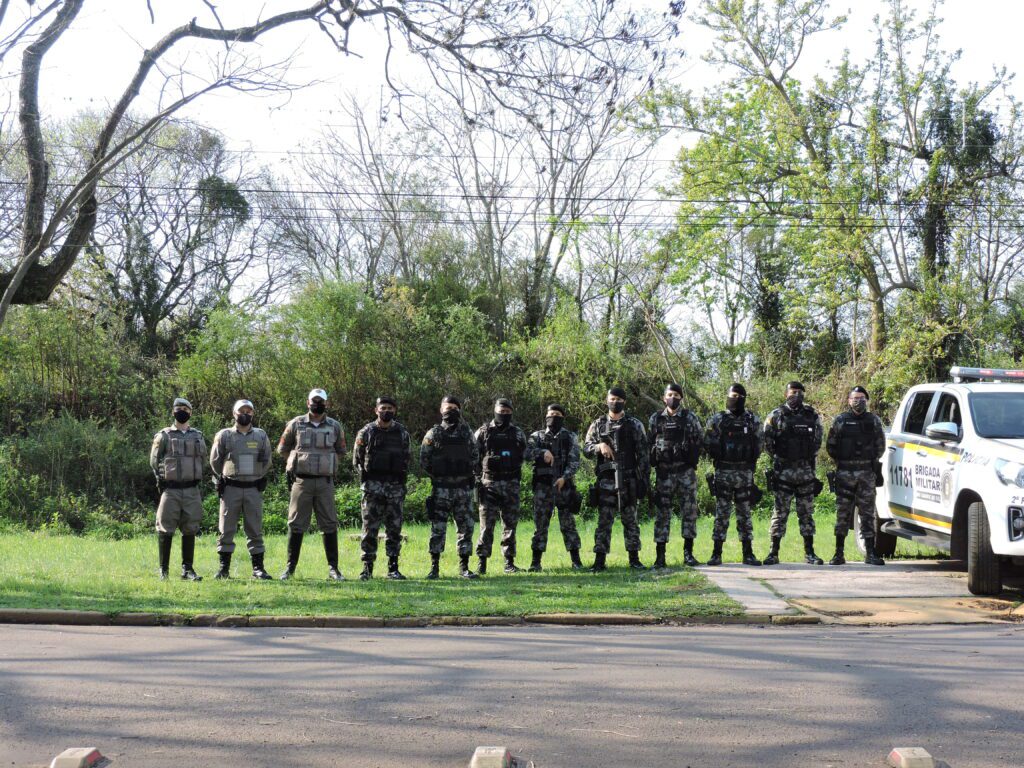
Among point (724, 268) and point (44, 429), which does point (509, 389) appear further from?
point (44, 429)

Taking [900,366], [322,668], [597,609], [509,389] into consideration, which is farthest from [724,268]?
[322,668]

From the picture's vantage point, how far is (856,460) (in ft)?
40.4

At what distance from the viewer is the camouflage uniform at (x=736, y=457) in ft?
40.2

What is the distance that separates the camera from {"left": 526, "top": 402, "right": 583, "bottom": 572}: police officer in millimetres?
12102

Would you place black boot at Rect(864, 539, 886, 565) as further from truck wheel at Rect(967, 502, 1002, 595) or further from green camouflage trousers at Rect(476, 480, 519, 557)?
green camouflage trousers at Rect(476, 480, 519, 557)

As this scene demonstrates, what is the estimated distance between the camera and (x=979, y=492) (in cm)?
996

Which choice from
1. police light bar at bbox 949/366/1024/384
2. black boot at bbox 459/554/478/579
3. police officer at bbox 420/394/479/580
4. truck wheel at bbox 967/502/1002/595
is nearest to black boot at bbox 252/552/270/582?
police officer at bbox 420/394/479/580

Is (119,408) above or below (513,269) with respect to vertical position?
below

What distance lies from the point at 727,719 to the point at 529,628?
363 cm

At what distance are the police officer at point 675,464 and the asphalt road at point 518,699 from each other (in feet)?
13.4

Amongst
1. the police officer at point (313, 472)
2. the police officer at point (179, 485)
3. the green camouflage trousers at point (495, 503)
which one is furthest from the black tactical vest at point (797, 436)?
the police officer at point (179, 485)

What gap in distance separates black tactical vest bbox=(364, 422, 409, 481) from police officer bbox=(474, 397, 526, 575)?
97 centimetres

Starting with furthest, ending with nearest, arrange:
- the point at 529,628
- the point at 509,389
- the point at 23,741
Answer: the point at 509,389, the point at 529,628, the point at 23,741

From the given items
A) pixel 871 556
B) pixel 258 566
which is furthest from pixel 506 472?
pixel 871 556
